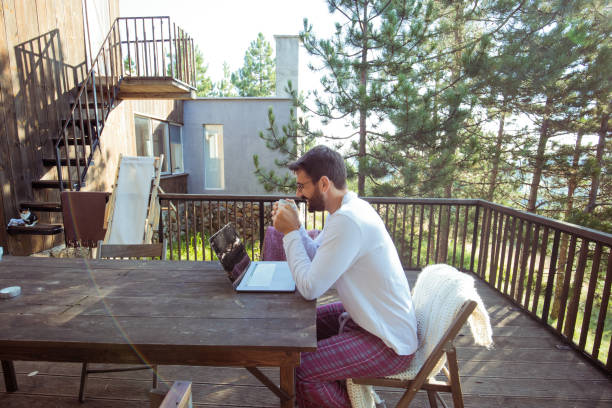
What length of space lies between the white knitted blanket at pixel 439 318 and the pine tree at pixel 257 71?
23.6 meters

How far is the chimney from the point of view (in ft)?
26.9

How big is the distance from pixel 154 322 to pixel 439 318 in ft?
3.41

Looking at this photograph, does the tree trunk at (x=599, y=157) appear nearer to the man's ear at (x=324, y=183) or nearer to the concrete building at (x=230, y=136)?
the concrete building at (x=230, y=136)

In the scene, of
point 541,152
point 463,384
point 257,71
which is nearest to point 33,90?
point 463,384

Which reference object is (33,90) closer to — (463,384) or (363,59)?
(363,59)

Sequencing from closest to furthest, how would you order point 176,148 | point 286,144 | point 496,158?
1. point 286,144
2. point 496,158
3. point 176,148

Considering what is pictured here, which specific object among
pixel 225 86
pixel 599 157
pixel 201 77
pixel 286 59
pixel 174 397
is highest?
pixel 201 77

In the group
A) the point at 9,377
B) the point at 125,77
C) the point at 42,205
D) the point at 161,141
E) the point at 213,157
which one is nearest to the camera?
the point at 9,377

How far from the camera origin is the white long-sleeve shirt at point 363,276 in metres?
1.22

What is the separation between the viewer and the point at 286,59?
8312 millimetres

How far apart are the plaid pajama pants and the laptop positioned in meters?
0.31

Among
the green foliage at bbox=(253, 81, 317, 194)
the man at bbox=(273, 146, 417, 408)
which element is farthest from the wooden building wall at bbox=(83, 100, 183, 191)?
the man at bbox=(273, 146, 417, 408)

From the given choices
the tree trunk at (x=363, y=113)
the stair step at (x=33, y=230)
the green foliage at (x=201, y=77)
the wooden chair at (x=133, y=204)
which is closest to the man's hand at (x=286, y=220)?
the wooden chair at (x=133, y=204)

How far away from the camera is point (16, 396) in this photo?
1.81 metres
